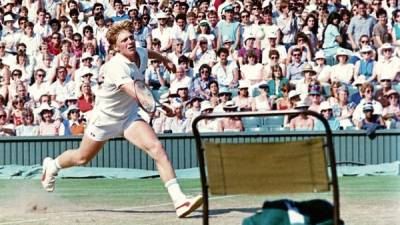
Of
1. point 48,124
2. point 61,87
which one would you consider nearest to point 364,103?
point 48,124

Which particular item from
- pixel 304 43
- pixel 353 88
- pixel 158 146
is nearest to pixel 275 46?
pixel 304 43

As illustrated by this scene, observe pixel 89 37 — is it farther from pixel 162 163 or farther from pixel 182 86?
pixel 162 163

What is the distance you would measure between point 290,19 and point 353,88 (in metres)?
2.09

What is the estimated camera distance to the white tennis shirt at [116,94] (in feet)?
39.7

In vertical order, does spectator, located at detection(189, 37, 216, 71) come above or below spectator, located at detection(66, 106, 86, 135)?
above

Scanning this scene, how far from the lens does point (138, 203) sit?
547 inches

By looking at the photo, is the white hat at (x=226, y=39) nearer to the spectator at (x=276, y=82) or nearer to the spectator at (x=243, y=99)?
the spectator at (x=276, y=82)

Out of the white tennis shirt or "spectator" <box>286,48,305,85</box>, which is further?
"spectator" <box>286,48,305,85</box>

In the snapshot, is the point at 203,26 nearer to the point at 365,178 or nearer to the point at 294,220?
the point at 365,178

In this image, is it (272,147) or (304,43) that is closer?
(272,147)

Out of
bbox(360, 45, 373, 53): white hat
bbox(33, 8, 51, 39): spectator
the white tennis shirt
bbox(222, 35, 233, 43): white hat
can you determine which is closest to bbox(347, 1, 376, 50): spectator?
bbox(360, 45, 373, 53): white hat

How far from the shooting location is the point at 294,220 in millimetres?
6289

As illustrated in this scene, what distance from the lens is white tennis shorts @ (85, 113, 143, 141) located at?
12.5 metres

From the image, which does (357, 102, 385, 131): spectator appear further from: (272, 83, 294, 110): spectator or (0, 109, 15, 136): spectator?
(0, 109, 15, 136): spectator
